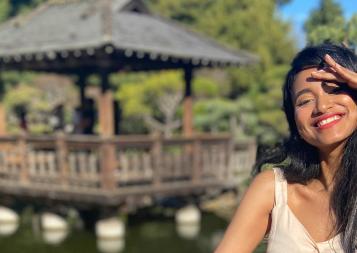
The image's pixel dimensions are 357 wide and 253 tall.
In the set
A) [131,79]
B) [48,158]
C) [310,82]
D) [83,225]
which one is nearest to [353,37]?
[310,82]

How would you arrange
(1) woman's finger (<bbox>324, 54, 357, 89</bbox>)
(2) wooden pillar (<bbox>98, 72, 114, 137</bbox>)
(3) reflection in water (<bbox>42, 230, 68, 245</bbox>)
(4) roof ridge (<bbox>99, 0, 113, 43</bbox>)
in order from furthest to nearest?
(3) reflection in water (<bbox>42, 230, 68, 245</bbox>), (2) wooden pillar (<bbox>98, 72, 114, 137</bbox>), (4) roof ridge (<bbox>99, 0, 113, 43</bbox>), (1) woman's finger (<bbox>324, 54, 357, 89</bbox>)

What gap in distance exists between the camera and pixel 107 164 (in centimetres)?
910

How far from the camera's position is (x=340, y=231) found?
67.1 inches

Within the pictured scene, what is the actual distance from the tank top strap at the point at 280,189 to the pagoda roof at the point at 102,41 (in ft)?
23.0

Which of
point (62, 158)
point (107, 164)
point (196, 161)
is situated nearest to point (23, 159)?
point (62, 158)

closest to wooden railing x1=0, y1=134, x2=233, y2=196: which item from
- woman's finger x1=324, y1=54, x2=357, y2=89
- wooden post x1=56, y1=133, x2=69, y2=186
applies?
wooden post x1=56, y1=133, x2=69, y2=186

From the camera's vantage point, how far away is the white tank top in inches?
66.0

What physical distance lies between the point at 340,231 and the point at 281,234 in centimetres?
18

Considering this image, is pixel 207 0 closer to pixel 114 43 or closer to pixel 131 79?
pixel 131 79

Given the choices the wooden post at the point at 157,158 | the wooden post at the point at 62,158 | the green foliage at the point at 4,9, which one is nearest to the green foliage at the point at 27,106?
the green foliage at the point at 4,9

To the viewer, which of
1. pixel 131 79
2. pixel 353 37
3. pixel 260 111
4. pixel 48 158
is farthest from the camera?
pixel 131 79

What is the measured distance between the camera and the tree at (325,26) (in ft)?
11.8

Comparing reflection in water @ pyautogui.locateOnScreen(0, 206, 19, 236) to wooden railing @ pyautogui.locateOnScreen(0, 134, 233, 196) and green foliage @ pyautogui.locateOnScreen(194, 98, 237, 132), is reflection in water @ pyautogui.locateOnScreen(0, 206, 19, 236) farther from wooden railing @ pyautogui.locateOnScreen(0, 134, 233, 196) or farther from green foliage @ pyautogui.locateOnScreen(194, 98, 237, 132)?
green foliage @ pyautogui.locateOnScreen(194, 98, 237, 132)

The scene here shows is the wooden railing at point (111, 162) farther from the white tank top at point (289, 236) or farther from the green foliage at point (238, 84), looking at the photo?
the white tank top at point (289, 236)
